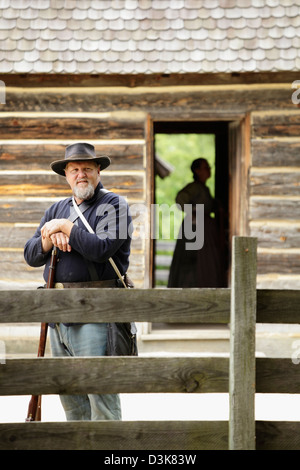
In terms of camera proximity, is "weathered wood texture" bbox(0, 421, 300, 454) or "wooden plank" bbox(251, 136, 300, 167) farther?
"wooden plank" bbox(251, 136, 300, 167)

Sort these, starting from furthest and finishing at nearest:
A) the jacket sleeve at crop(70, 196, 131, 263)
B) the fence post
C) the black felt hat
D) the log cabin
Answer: the log cabin < the black felt hat < the jacket sleeve at crop(70, 196, 131, 263) < the fence post

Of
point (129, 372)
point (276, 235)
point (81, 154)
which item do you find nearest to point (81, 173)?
point (81, 154)

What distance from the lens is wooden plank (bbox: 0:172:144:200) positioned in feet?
25.2

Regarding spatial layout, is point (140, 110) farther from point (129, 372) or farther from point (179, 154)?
point (179, 154)

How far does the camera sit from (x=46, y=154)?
25.3ft

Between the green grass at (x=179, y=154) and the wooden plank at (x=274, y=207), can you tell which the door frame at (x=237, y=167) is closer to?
the wooden plank at (x=274, y=207)

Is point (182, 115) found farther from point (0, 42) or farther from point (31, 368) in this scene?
point (31, 368)

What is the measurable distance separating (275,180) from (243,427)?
15.4 ft

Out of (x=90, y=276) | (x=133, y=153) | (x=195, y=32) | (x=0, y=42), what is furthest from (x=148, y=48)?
(x=90, y=276)

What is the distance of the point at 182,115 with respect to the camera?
7.63 metres

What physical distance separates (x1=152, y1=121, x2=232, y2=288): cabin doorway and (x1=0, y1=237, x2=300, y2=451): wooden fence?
4657 millimetres

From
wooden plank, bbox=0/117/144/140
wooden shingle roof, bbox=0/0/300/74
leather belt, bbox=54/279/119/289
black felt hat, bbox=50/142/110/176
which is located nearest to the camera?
leather belt, bbox=54/279/119/289

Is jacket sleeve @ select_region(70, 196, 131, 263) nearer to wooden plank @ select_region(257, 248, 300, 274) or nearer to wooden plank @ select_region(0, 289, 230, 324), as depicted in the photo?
wooden plank @ select_region(0, 289, 230, 324)

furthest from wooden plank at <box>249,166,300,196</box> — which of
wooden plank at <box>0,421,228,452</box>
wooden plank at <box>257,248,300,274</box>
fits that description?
wooden plank at <box>0,421,228,452</box>
